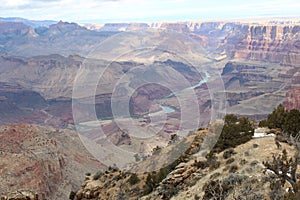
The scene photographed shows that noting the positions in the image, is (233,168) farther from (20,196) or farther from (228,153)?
(20,196)

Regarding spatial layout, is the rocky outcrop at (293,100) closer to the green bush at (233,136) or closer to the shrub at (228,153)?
the green bush at (233,136)

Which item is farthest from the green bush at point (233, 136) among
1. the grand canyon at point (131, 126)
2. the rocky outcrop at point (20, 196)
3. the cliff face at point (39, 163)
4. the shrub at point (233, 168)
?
the cliff face at point (39, 163)

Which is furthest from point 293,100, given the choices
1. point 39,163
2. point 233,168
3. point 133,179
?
point 233,168

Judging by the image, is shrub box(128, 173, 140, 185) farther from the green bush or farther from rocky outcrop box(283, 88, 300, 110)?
rocky outcrop box(283, 88, 300, 110)

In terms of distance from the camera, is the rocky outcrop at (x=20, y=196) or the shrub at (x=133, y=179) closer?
the rocky outcrop at (x=20, y=196)

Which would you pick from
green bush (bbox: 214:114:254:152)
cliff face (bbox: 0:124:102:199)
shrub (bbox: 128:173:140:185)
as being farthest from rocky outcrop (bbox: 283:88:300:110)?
shrub (bbox: 128:173:140:185)

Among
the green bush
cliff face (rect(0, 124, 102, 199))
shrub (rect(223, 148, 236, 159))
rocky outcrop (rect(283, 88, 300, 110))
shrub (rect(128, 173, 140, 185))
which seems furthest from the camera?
rocky outcrop (rect(283, 88, 300, 110))

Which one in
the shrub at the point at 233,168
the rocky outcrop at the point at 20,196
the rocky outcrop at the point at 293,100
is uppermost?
the rocky outcrop at the point at 293,100

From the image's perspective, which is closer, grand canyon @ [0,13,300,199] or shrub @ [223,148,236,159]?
shrub @ [223,148,236,159]

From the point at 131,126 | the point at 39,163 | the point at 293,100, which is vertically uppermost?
the point at 293,100

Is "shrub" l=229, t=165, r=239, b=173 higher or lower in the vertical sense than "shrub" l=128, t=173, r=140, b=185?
higher

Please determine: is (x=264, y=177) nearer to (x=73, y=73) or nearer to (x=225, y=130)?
(x=225, y=130)

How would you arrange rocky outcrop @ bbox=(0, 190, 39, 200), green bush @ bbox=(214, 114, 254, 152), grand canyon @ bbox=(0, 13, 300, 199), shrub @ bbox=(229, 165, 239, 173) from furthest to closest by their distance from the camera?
green bush @ bbox=(214, 114, 254, 152), grand canyon @ bbox=(0, 13, 300, 199), rocky outcrop @ bbox=(0, 190, 39, 200), shrub @ bbox=(229, 165, 239, 173)
